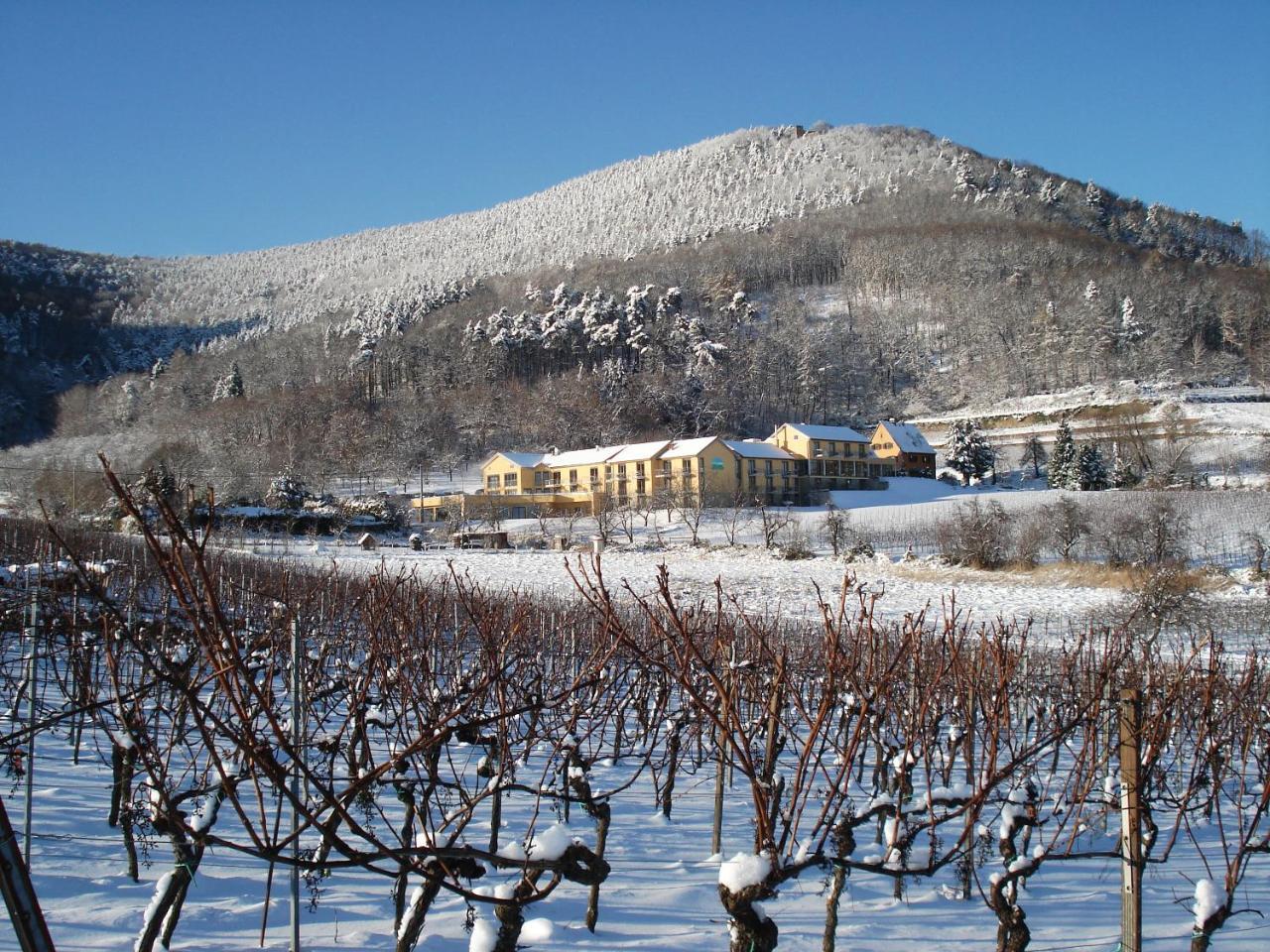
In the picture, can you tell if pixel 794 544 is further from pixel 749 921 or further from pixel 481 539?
pixel 749 921

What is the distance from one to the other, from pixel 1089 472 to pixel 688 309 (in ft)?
189

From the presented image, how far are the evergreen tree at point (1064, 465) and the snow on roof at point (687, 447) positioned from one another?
20.7m

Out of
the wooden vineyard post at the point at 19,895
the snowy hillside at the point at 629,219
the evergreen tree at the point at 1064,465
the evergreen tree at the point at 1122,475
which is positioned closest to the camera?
the wooden vineyard post at the point at 19,895

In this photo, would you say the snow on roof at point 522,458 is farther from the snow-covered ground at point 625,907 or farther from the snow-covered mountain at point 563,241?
the snow-covered ground at point 625,907

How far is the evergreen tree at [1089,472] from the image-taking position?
164 ft

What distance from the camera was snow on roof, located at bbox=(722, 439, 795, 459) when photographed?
52125mm

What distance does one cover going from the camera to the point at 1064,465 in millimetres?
51719

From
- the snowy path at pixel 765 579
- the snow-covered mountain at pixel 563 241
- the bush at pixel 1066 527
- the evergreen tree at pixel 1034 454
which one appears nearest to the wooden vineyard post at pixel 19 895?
the snowy path at pixel 765 579

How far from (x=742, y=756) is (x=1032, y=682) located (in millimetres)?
10055

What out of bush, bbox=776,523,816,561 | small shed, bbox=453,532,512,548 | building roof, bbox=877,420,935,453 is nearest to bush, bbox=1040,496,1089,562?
bush, bbox=776,523,816,561

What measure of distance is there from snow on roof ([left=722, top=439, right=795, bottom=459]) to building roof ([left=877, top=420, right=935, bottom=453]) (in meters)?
10.8

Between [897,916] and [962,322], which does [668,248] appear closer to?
[962,322]

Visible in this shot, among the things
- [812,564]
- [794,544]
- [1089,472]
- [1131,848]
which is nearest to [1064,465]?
[1089,472]

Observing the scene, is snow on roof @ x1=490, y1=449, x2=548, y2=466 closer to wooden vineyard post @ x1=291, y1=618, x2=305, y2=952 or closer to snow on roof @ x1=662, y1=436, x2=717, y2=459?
snow on roof @ x1=662, y1=436, x2=717, y2=459
